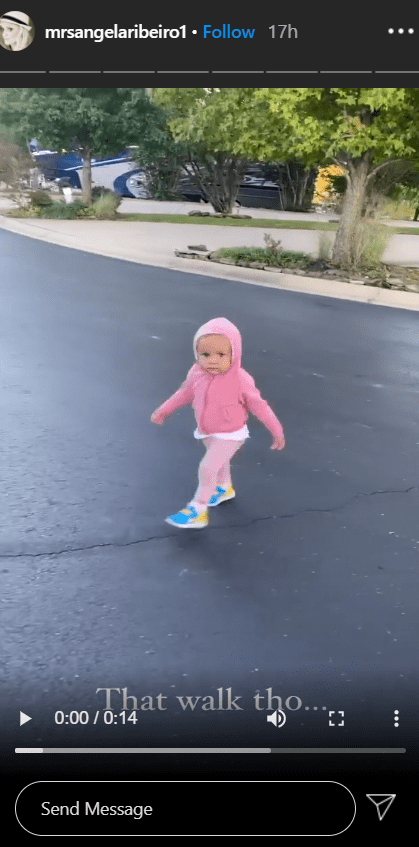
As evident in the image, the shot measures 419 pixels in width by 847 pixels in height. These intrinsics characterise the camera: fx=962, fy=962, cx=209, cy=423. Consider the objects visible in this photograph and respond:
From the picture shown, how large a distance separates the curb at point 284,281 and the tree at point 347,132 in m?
1.38

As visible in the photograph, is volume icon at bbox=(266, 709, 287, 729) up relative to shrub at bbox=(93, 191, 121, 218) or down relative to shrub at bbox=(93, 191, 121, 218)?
down

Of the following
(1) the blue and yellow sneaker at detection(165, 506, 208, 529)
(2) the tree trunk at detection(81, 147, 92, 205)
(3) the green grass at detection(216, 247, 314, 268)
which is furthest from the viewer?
(2) the tree trunk at detection(81, 147, 92, 205)

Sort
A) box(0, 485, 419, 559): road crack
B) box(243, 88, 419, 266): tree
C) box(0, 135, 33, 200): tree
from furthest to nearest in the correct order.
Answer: box(0, 135, 33, 200): tree < box(243, 88, 419, 266): tree < box(0, 485, 419, 559): road crack

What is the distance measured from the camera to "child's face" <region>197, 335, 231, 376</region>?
4.32m

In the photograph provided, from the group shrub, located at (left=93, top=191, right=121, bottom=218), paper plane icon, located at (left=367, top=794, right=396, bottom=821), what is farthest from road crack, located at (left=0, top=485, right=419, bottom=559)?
shrub, located at (left=93, top=191, right=121, bottom=218)

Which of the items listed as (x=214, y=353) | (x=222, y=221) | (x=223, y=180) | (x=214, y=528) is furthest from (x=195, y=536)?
(x=223, y=180)

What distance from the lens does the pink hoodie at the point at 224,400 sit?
4676mm

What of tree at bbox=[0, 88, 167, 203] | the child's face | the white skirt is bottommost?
the white skirt

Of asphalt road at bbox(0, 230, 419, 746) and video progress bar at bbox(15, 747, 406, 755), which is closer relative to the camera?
video progress bar at bbox(15, 747, 406, 755)

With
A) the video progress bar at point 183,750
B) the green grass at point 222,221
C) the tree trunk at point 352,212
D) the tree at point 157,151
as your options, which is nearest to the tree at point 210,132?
the tree at point 157,151

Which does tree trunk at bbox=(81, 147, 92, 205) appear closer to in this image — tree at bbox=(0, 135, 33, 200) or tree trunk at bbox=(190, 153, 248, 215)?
tree at bbox=(0, 135, 33, 200)

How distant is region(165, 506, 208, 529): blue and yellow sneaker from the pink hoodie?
0.42 meters
